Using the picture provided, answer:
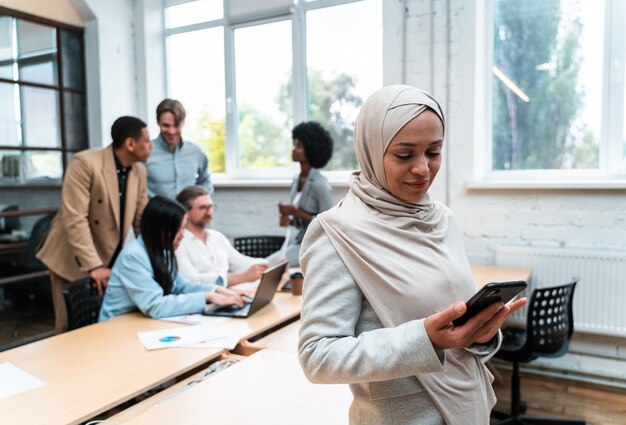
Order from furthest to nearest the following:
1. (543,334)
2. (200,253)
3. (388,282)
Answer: (200,253), (543,334), (388,282)

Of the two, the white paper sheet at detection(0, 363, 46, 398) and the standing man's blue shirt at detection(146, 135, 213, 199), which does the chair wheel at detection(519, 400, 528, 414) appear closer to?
the white paper sheet at detection(0, 363, 46, 398)

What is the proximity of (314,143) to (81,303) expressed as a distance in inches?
70.4

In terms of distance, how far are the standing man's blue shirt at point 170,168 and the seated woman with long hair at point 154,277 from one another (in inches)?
48.8

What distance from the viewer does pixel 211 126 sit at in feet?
15.5

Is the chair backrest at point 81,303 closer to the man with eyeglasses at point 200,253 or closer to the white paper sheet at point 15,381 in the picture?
the man with eyeglasses at point 200,253

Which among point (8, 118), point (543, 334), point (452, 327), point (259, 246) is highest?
point (8, 118)

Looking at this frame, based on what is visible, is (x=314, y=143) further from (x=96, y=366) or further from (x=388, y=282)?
(x=388, y=282)

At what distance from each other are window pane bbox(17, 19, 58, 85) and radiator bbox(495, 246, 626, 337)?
12.1ft

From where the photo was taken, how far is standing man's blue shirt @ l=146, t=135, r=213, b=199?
11.7ft

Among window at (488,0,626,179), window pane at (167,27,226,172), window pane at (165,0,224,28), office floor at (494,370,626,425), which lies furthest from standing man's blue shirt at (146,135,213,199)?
office floor at (494,370,626,425)

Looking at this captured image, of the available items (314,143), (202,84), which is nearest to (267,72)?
(202,84)

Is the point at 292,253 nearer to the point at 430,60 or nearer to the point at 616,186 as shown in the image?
the point at 430,60

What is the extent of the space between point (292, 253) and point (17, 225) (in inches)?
84.6

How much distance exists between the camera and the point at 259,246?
393 centimetres
